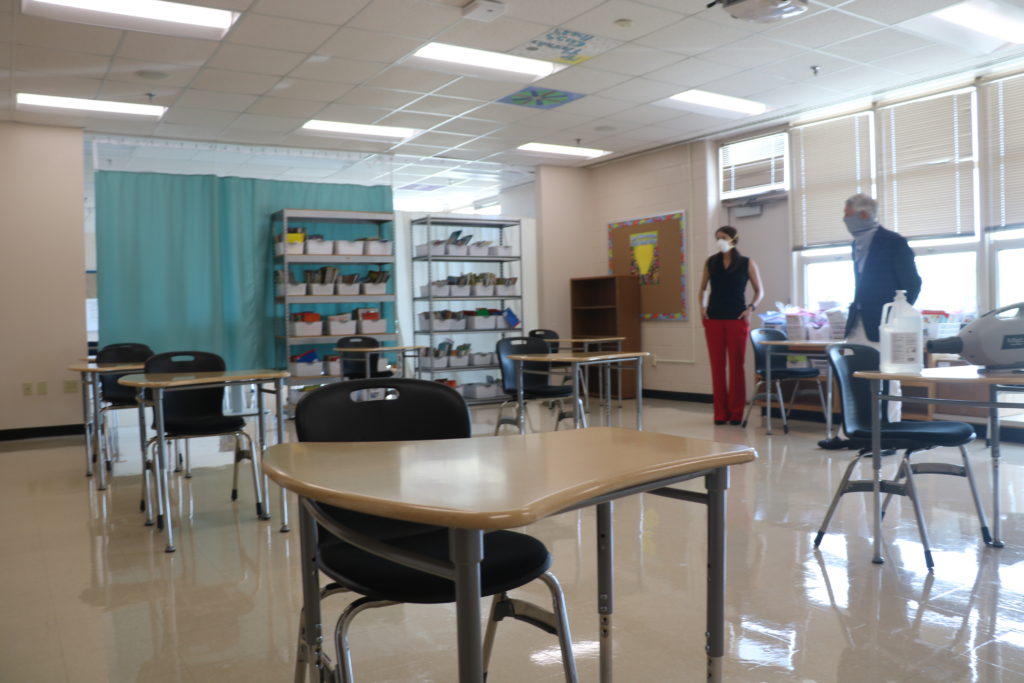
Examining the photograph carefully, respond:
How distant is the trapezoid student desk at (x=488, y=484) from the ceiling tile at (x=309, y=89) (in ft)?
16.7

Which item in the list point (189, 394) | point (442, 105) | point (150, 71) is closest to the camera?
point (189, 394)

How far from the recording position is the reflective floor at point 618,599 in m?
2.10

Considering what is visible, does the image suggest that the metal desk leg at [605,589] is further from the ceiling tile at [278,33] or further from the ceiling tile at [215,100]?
the ceiling tile at [215,100]

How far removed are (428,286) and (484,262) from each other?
3.11 ft

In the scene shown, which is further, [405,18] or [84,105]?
[84,105]

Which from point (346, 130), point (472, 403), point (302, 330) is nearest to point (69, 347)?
point (302, 330)

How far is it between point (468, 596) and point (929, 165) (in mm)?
6646

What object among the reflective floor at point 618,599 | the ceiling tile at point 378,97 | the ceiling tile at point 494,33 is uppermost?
the ceiling tile at point 494,33

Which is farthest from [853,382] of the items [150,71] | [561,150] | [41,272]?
[41,272]

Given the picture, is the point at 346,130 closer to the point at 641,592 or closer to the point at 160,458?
the point at 160,458

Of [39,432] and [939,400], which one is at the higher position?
[939,400]

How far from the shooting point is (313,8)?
4.54 meters

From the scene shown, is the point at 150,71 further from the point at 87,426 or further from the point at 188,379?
the point at 188,379

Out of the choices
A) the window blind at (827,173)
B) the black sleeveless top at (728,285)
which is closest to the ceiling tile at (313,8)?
the black sleeveless top at (728,285)
